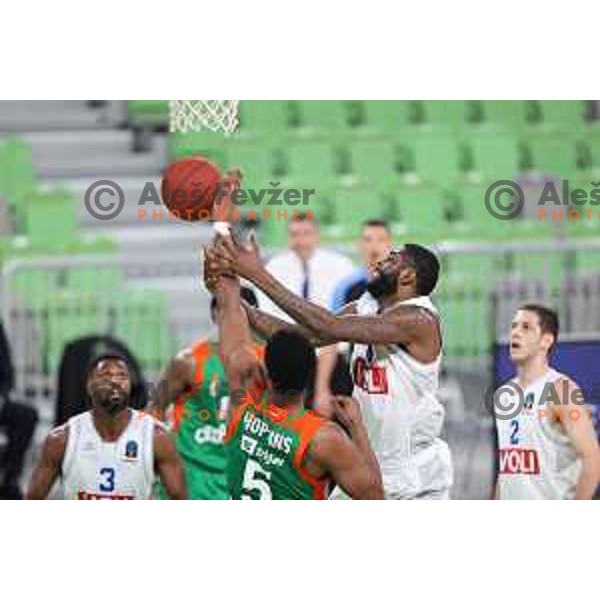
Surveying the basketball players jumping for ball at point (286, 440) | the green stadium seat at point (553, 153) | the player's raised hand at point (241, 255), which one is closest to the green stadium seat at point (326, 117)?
the green stadium seat at point (553, 153)

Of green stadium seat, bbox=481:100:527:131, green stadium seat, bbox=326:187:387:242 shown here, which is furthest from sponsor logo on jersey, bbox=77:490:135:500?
green stadium seat, bbox=481:100:527:131

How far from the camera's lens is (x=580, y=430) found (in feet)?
36.9

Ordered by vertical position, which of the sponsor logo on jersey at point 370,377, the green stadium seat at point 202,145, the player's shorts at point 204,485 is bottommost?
the player's shorts at point 204,485

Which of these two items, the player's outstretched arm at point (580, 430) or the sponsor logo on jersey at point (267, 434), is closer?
the sponsor logo on jersey at point (267, 434)

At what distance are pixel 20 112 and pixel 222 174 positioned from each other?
177 centimetres

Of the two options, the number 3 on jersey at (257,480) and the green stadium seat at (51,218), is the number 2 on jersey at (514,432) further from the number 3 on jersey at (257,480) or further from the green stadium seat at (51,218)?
the green stadium seat at (51,218)

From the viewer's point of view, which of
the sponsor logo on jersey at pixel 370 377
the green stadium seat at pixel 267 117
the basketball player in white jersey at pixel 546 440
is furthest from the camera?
the green stadium seat at pixel 267 117

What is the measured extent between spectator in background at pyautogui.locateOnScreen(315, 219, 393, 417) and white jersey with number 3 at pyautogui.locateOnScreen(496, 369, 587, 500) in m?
0.89

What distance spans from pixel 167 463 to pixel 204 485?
0.62ft

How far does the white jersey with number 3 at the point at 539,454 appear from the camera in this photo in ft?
36.5

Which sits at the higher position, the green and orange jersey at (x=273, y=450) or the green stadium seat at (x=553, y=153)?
the green stadium seat at (x=553, y=153)

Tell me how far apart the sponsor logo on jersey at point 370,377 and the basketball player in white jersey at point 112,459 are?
2.87ft

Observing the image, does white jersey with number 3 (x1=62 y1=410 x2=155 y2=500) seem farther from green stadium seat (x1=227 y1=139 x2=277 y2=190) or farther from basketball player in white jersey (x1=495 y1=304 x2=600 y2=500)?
basketball player in white jersey (x1=495 y1=304 x2=600 y2=500)

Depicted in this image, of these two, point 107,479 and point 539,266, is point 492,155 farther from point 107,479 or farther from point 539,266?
point 107,479
